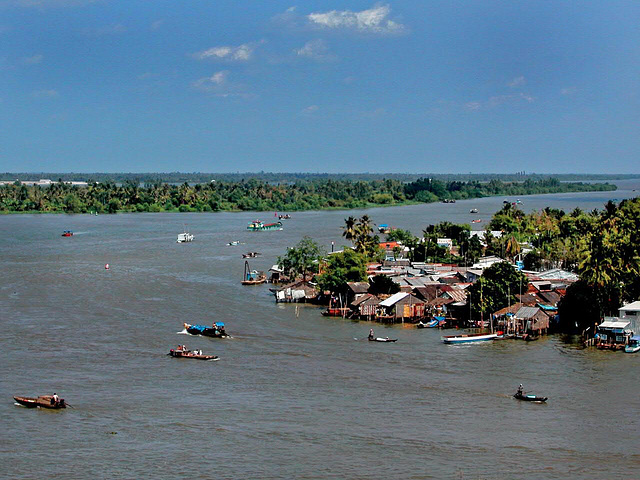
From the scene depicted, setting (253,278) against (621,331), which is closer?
(621,331)

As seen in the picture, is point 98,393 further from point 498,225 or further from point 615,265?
point 498,225

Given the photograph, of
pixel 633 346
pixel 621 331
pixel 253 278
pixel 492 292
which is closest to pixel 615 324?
pixel 621 331

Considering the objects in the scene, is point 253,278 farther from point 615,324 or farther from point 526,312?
point 615,324

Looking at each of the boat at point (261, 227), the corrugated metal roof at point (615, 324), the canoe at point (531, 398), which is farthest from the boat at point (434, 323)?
the boat at point (261, 227)

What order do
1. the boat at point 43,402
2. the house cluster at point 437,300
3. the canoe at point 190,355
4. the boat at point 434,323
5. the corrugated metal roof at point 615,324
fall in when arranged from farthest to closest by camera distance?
the boat at point 434,323, the house cluster at point 437,300, the corrugated metal roof at point 615,324, the canoe at point 190,355, the boat at point 43,402

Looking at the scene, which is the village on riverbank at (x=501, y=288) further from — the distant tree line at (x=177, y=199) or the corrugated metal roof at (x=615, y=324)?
the distant tree line at (x=177, y=199)

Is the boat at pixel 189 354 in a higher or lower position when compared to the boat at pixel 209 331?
lower

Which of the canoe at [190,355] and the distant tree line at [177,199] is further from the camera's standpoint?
the distant tree line at [177,199]

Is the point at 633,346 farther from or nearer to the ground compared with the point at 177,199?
nearer to the ground
